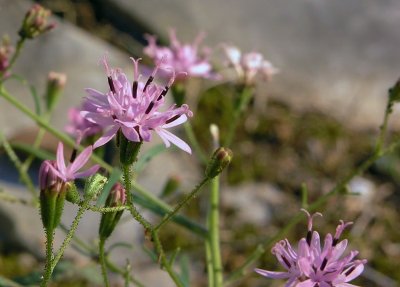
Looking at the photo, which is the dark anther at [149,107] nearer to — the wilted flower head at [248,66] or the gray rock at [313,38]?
the wilted flower head at [248,66]

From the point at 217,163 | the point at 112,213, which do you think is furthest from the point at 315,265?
the point at 112,213

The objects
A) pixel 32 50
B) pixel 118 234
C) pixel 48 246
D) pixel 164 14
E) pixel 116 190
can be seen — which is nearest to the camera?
pixel 48 246

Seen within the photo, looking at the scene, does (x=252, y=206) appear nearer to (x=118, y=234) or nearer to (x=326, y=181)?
(x=326, y=181)

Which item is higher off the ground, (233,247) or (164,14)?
(164,14)

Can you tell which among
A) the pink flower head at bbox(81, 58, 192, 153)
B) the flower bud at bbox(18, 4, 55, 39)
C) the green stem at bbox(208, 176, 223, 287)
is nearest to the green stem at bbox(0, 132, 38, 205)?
the flower bud at bbox(18, 4, 55, 39)

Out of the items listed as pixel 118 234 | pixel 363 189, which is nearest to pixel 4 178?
pixel 118 234

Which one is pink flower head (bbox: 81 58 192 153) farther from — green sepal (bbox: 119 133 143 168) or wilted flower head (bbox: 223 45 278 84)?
wilted flower head (bbox: 223 45 278 84)
